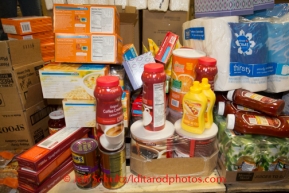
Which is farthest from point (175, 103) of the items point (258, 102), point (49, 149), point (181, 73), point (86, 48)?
point (49, 149)

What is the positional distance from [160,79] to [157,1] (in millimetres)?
757

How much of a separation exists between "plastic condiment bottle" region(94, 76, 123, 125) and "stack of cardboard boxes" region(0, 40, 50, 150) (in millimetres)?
498

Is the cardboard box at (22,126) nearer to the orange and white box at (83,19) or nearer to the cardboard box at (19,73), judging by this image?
the cardboard box at (19,73)

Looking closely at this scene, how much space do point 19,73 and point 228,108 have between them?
3.15 feet

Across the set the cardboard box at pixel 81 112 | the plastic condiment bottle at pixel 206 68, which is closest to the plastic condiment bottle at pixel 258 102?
the plastic condiment bottle at pixel 206 68

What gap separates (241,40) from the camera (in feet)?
3.29

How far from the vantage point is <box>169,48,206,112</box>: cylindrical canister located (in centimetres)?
100

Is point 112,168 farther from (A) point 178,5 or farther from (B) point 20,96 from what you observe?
(A) point 178,5

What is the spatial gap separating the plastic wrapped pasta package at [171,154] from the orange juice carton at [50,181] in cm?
29

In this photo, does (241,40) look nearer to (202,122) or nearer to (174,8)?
(202,122)

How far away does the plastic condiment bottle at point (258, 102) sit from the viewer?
0.89 metres

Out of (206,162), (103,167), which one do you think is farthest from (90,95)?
(206,162)

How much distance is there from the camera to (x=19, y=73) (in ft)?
3.40

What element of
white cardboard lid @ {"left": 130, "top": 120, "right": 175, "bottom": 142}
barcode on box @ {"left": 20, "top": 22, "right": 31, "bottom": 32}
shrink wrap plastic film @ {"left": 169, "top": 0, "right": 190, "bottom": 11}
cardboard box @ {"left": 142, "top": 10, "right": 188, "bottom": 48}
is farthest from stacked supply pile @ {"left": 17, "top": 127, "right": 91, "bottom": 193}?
shrink wrap plastic film @ {"left": 169, "top": 0, "right": 190, "bottom": 11}
